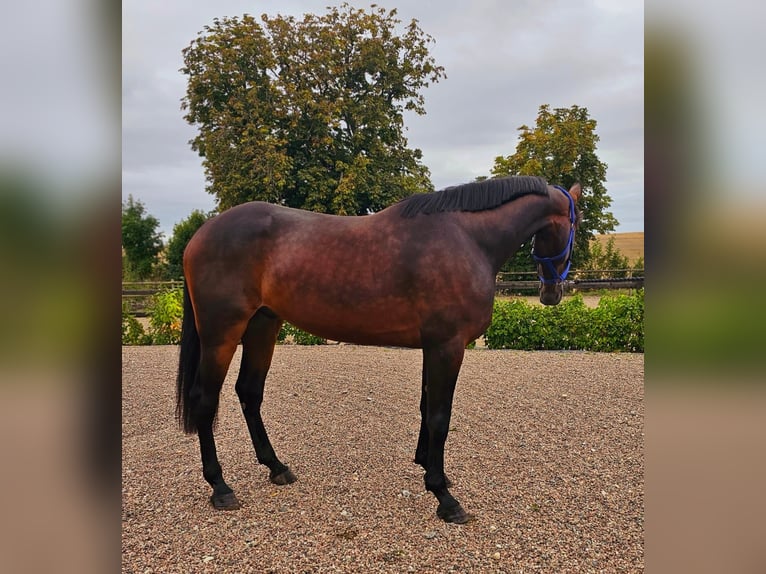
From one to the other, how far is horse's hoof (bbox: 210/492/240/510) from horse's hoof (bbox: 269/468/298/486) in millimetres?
411

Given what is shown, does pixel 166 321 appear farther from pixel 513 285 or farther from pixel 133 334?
pixel 513 285

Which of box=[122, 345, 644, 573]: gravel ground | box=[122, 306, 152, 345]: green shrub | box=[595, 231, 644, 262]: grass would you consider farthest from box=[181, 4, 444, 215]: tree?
box=[595, 231, 644, 262]: grass

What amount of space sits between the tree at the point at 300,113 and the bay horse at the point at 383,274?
1379 centimetres

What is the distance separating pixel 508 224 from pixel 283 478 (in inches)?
109

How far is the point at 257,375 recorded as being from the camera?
382 centimetres

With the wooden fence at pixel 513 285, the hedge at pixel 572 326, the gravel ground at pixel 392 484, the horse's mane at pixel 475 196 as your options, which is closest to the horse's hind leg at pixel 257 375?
the gravel ground at pixel 392 484

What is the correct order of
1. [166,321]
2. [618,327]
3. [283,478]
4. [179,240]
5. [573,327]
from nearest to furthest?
[283,478]
[618,327]
[573,327]
[166,321]
[179,240]

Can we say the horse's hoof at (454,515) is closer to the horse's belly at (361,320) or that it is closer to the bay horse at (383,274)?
the bay horse at (383,274)

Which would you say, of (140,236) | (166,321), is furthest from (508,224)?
(140,236)

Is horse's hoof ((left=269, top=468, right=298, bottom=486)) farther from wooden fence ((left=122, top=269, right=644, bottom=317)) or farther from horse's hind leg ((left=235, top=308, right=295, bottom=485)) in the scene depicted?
wooden fence ((left=122, top=269, right=644, bottom=317))
